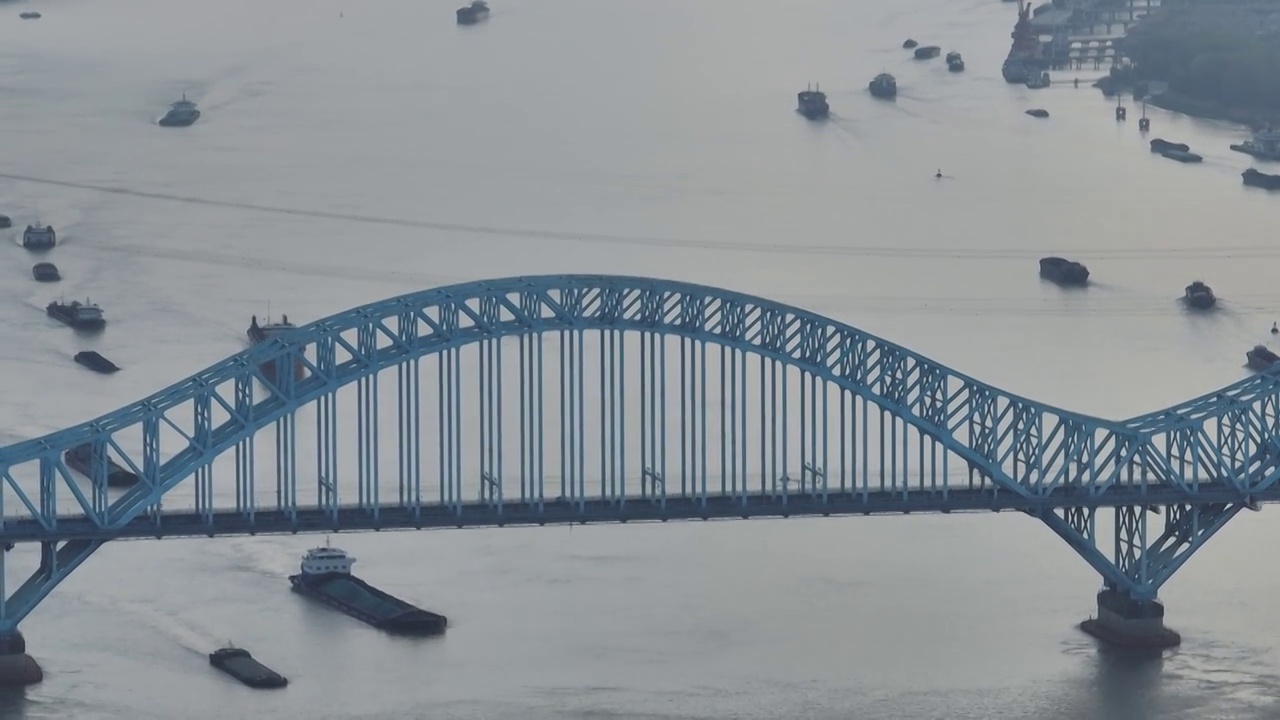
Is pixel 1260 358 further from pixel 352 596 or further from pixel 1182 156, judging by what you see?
pixel 1182 156

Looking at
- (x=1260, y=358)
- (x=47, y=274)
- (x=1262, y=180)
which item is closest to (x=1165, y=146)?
(x=1262, y=180)

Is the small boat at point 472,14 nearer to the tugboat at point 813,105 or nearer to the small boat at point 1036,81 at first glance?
the small boat at point 1036,81

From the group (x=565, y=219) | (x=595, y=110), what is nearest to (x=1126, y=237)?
(x=565, y=219)

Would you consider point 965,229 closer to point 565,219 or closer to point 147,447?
point 565,219

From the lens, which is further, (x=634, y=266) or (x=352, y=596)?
(x=634, y=266)

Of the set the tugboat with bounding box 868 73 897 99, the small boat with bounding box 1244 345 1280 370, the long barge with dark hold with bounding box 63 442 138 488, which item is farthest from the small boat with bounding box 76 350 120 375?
the tugboat with bounding box 868 73 897 99

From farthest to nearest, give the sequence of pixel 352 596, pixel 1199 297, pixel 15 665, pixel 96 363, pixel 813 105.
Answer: pixel 813 105 → pixel 1199 297 → pixel 96 363 → pixel 352 596 → pixel 15 665

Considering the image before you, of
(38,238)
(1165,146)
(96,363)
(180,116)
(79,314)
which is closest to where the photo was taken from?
(96,363)

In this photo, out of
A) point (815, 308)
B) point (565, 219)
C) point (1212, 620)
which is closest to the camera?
point (1212, 620)
